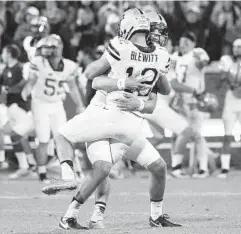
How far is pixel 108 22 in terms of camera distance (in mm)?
13602

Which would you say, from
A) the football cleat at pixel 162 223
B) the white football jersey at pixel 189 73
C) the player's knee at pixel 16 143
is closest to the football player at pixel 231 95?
the white football jersey at pixel 189 73

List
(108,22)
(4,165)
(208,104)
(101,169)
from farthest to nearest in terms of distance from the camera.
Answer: (108,22)
(4,165)
(208,104)
(101,169)

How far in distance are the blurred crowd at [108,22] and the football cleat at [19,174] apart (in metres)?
2.05

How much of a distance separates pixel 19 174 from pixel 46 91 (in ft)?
3.89

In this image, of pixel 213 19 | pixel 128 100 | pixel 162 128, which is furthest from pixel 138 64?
pixel 213 19

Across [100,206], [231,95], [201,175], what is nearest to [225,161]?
[201,175]

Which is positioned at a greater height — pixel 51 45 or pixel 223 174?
pixel 51 45

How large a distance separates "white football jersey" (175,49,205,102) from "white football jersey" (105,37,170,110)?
17.1ft

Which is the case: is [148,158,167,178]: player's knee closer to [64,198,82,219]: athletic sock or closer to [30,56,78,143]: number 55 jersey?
[64,198,82,219]: athletic sock

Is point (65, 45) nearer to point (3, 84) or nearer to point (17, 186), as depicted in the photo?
point (3, 84)

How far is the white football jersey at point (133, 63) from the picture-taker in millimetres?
6598

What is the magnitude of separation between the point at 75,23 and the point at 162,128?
2905 mm

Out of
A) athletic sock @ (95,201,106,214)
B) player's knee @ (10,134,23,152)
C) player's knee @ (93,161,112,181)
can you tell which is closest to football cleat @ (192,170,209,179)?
player's knee @ (10,134,23,152)

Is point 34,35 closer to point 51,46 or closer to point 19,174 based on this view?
point 51,46
